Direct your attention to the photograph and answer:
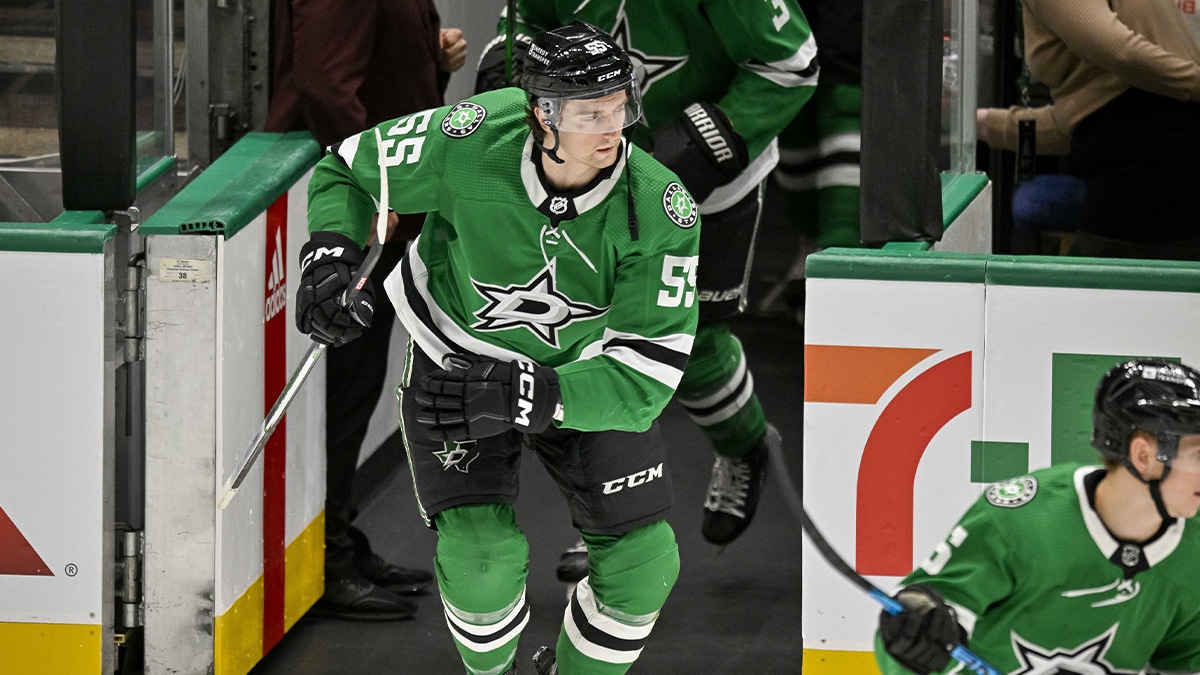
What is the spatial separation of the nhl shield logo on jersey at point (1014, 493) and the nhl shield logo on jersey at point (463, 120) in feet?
4.25

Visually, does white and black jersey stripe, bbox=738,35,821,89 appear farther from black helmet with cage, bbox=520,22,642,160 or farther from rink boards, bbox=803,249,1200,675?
black helmet with cage, bbox=520,22,642,160

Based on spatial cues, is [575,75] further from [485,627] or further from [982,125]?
[982,125]

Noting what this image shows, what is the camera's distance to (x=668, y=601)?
455cm

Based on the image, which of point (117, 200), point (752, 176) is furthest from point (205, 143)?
point (752, 176)

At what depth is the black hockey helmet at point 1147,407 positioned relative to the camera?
249 cm

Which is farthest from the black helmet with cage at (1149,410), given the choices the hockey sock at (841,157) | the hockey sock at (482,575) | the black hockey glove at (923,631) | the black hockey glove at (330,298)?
the hockey sock at (841,157)

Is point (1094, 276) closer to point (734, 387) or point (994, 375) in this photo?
point (994, 375)

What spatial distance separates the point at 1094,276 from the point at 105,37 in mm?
1982

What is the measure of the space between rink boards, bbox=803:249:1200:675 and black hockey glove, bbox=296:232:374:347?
835 millimetres

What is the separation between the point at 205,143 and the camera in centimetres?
477

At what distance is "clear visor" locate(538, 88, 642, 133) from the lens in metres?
3.26

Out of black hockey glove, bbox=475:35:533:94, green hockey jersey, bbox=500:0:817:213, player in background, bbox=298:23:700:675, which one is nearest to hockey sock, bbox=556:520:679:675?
player in background, bbox=298:23:700:675

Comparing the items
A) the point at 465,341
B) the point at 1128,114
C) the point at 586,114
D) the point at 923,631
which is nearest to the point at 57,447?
the point at 465,341

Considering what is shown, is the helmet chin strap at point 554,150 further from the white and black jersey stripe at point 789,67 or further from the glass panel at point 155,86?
the glass panel at point 155,86
